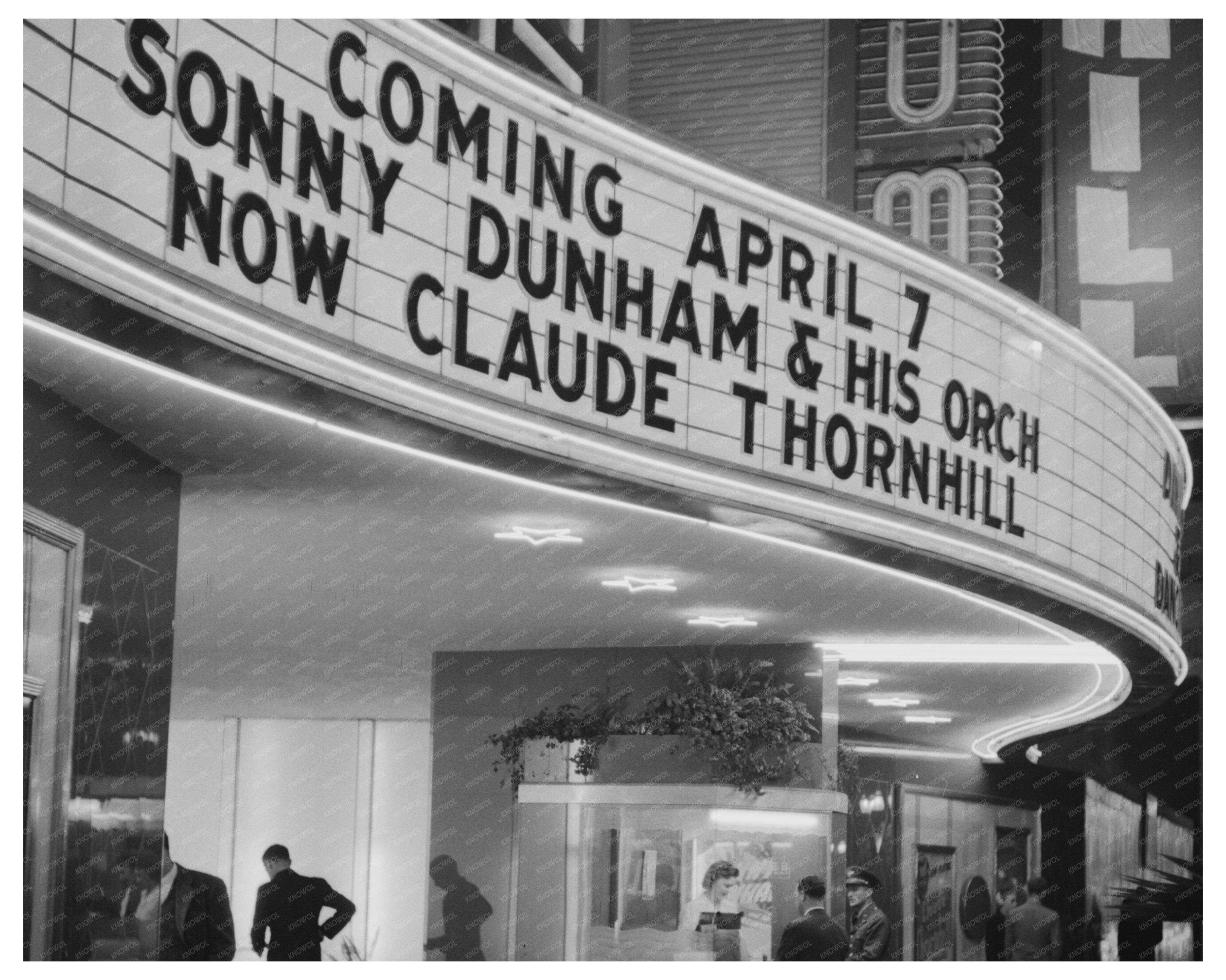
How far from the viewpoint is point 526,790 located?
11.4 m

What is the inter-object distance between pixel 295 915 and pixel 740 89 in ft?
26.6

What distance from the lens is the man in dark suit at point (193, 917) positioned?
30.9 ft

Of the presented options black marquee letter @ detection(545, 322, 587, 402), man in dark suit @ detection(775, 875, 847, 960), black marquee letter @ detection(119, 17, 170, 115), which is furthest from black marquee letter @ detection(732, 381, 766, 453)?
man in dark suit @ detection(775, 875, 847, 960)

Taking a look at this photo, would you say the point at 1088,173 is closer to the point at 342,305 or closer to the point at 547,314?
the point at 547,314

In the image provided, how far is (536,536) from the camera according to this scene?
8305 mm

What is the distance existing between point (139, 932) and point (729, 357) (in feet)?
11.2

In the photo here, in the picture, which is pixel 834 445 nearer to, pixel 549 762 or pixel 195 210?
pixel 195 210

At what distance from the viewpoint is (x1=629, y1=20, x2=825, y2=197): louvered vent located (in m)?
14.7

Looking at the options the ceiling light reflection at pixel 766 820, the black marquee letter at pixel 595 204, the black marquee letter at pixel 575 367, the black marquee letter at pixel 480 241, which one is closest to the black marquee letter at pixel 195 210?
the black marquee letter at pixel 480 241

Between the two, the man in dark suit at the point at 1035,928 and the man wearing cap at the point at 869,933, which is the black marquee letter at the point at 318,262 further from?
the man in dark suit at the point at 1035,928

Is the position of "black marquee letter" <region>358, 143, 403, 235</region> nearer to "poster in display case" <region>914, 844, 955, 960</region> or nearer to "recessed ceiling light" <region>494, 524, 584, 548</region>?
→ "recessed ceiling light" <region>494, 524, 584, 548</region>

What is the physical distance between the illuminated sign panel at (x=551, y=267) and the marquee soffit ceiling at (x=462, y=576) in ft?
1.32

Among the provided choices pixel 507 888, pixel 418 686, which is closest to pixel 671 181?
pixel 507 888

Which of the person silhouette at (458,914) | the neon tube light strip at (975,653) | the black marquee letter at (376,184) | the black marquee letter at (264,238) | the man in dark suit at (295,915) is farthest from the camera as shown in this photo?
the person silhouette at (458,914)
